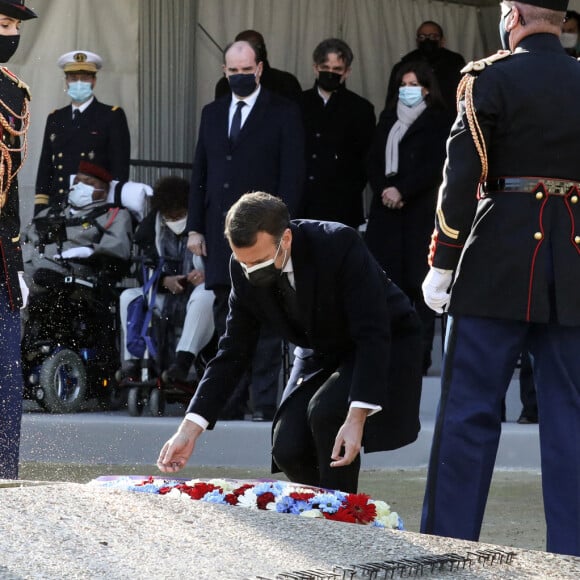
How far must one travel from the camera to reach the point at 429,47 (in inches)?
400

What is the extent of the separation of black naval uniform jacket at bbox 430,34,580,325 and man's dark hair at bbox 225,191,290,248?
0.52 metres

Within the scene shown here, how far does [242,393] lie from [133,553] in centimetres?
497

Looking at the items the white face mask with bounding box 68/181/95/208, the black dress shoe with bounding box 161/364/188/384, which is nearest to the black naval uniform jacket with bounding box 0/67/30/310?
the black dress shoe with bounding box 161/364/188/384

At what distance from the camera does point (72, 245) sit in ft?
29.7

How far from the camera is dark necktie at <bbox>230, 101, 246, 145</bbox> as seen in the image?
8107 mm

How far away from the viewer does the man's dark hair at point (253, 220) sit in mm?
4500

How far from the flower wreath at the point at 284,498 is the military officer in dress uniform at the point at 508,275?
0.55 feet

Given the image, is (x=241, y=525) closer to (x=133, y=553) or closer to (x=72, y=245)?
(x=133, y=553)

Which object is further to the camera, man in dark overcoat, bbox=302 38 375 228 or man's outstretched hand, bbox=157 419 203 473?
man in dark overcoat, bbox=302 38 375 228

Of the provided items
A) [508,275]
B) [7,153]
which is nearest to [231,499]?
[508,275]

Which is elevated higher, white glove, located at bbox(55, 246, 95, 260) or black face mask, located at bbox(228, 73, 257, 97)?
black face mask, located at bbox(228, 73, 257, 97)

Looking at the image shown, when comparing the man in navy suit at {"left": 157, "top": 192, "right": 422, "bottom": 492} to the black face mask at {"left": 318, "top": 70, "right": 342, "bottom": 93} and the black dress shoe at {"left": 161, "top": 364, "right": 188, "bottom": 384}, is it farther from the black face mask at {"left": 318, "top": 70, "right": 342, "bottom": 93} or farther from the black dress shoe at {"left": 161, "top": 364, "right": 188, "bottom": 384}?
the black face mask at {"left": 318, "top": 70, "right": 342, "bottom": 93}

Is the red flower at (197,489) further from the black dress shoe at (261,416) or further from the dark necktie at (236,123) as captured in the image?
the dark necktie at (236,123)

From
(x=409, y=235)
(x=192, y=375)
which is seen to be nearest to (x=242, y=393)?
(x=192, y=375)
